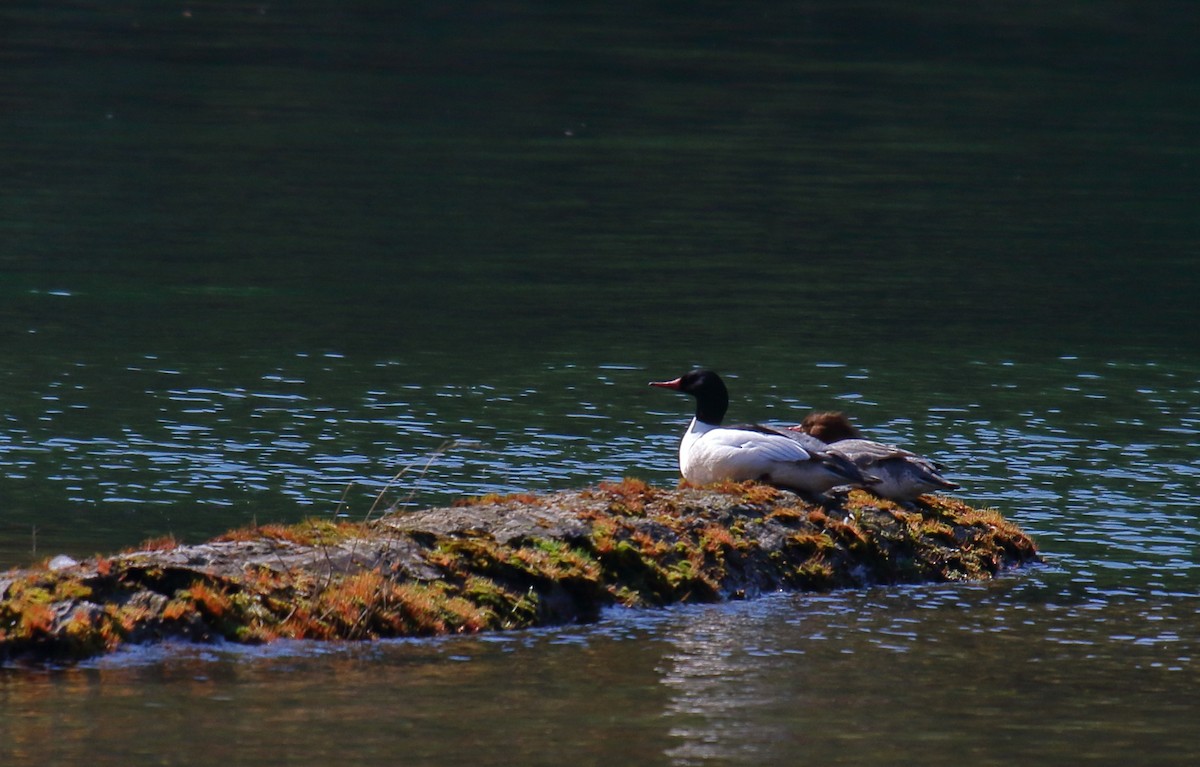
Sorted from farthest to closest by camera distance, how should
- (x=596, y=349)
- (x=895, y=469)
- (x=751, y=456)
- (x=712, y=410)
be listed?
(x=596, y=349) → (x=712, y=410) → (x=895, y=469) → (x=751, y=456)

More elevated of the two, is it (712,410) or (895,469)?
(712,410)

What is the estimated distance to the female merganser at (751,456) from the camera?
17875 millimetres

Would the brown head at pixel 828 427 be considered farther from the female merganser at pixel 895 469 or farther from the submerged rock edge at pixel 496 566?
the submerged rock edge at pixel 496 566

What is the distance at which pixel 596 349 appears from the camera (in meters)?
28.3

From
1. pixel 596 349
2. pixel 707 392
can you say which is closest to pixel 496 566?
pixel 707 392

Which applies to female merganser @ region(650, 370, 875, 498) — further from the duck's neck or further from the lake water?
the lake water

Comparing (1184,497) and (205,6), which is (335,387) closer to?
(1184,497)

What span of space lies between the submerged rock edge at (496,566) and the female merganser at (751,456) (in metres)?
0.20

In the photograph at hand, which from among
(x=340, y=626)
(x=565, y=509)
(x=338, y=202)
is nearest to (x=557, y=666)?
→ (x=340, y=626)

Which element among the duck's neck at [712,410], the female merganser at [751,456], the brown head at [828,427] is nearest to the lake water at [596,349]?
the female merganser at [751,456]

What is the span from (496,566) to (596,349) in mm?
12774

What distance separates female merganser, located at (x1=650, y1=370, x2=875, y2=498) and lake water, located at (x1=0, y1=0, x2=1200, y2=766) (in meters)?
1.40

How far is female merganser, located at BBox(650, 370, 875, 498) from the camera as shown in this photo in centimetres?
1788

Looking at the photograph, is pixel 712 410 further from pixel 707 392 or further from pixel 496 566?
pixel 496 566
